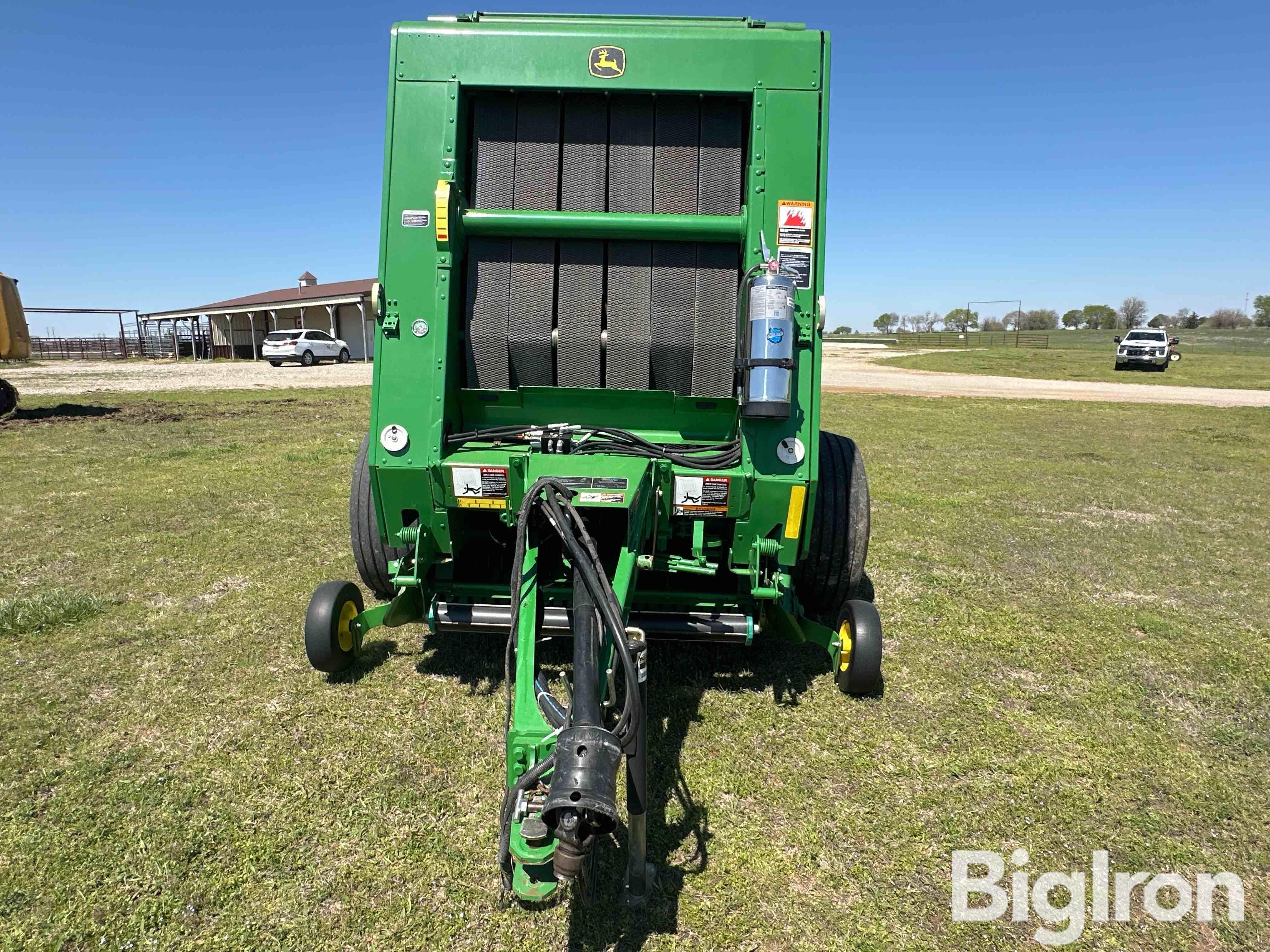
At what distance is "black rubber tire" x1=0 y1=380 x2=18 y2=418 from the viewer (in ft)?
43.3

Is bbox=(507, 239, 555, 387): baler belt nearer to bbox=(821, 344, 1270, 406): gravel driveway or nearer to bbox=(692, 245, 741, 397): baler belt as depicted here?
bbox=(692, 245, 741, 397): baler belt

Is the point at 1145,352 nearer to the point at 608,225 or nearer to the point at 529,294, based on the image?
the point at 608,225

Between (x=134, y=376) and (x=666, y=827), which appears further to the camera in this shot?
(x=134, y=376)

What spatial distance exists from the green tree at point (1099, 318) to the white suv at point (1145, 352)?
46524 millimetres

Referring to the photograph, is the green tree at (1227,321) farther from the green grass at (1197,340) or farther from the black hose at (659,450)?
the black hose at (659,450)

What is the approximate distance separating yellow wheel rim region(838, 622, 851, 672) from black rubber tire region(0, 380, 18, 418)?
1509 cm

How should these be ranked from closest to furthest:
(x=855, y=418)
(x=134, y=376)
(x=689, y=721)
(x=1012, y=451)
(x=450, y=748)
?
(x=450, y=748), (x=689, y=721), (x=1012, y=451), (x=855, y=418), (x=134, y=376)

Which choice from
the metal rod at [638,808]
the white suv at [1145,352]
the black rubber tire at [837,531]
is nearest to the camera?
the metal rod at [638,808]

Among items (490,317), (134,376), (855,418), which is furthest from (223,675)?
(134,376)

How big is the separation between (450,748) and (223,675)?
1477 mm

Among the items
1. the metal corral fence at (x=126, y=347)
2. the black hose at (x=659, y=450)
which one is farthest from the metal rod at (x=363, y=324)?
the black hose at (x=659, y=450)

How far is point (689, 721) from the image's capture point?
11.9 feet

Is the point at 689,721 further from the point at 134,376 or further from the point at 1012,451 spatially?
the point at 134,376
